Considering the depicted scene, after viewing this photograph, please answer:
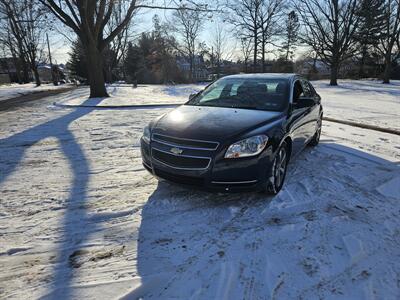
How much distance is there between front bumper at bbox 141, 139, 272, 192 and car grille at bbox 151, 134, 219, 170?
5 cm

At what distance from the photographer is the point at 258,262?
115 inches

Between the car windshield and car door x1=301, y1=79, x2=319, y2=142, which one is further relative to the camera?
car door x1=301, y1=79, x2=319, y2=142

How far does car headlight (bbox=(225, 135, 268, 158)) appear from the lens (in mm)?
3670

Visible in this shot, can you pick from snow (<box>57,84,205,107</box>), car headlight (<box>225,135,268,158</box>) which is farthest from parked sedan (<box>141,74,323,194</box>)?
snow (<box>57,84,205,107</box>)

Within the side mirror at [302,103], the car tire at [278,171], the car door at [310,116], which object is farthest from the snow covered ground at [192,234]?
the side mirror at [302,103]

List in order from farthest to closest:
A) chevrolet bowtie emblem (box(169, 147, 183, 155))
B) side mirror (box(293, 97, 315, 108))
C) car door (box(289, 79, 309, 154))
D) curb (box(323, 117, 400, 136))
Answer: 1. curb (box(323, 117, 400, 136))
2. side mirror (box(293, 97, 315, 108))
3. car door (box(289, 79, 309, 154))
4. chevrolet bowtie emblem (box(169, 147, 183, 155))

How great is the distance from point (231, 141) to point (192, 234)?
1100 mm

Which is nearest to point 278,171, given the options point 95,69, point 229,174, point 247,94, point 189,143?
point 229,174

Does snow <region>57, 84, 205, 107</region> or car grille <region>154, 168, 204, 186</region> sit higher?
car grille <region>154, 168, 204, 186</region>

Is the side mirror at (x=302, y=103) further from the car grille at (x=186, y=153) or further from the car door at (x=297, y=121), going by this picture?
the car grille at (x=186, y=153)

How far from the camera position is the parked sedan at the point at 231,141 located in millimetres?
3688

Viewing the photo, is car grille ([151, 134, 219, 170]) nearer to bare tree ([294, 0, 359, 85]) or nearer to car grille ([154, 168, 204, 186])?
car grille ([154, 168, 204, 186])

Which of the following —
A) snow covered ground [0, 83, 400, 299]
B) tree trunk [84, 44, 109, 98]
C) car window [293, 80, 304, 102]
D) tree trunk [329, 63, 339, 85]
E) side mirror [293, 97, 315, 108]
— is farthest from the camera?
tree trunk [329, 63, 339, 85]

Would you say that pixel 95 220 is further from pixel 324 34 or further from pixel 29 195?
pixel 324 34
